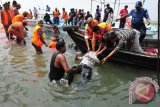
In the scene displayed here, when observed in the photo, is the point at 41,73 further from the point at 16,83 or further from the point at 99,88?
the point at 99,88

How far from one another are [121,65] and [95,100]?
319 cm

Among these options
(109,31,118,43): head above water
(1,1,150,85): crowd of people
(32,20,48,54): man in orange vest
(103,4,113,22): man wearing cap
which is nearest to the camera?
(1,1,150,85): crowd of people

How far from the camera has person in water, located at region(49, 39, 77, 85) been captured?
20.6ft

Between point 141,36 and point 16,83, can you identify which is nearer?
point 16,83

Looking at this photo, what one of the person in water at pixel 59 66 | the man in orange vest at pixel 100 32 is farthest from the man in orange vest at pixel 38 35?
the person in water at pixel 59 66

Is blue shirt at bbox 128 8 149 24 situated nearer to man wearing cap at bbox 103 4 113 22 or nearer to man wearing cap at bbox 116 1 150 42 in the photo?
man wearing cap at bbox 116 1 150 42

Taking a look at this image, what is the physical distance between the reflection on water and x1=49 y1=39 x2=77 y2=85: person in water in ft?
1.20

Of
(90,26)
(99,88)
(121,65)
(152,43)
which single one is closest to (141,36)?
(152,43)

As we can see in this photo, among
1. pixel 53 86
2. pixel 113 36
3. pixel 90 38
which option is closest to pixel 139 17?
pixel 90 38

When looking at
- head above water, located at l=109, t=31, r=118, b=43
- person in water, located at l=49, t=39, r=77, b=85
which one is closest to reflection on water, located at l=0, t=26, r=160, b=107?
person in water, located at l=49, t=39, r=77, b=85

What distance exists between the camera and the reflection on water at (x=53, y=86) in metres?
6.53

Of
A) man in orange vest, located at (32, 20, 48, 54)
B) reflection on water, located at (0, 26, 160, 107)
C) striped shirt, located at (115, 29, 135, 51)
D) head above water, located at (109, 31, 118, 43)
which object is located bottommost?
reflection on water, located at (0, 26, 160, 107)

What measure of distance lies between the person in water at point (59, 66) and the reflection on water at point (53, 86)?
1.20 ft

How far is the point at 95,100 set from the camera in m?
6.67
